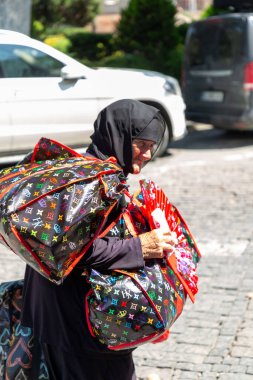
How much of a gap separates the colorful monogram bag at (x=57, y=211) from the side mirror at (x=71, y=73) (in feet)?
22.3

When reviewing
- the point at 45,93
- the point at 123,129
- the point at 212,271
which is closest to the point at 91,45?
the point at 45,93

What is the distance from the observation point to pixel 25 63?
9164mm

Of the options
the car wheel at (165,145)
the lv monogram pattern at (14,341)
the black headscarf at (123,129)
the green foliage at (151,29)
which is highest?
the black headscarf at (123,129)

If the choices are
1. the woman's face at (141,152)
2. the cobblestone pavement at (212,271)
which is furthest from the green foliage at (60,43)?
the woman's face at (141,152)

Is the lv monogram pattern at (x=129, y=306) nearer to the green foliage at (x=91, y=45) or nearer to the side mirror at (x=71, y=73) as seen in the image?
the side mirror at (x=71, y=73)

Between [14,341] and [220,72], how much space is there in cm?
906

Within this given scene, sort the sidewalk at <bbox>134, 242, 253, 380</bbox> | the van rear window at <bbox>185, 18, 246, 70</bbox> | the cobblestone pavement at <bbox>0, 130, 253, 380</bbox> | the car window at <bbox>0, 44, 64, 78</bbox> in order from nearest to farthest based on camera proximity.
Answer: the sidewalk at <bbox>134, 242, 253, 380</bbox>, the cobblestone pavement at <bbox>0, 130, 253, 380</bbox>, the car window at <bbox>0, 44, 64, 78</bbox>, the van rear window at <bbox>185, 18, 246, 70</bbox>

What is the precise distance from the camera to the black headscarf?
2.69 metres

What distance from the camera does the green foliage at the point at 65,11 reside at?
69.8ft

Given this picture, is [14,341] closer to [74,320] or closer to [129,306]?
[74,320]

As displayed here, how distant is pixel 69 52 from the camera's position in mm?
19781

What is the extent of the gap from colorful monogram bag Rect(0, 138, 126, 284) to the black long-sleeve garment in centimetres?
15

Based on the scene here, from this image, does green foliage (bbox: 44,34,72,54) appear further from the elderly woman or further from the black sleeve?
the black sleeve

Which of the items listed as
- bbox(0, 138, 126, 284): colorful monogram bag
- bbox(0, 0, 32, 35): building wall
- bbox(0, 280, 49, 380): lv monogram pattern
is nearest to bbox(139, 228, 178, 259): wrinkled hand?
bbox(0, 138, 126, 284): colorful monogram bag
